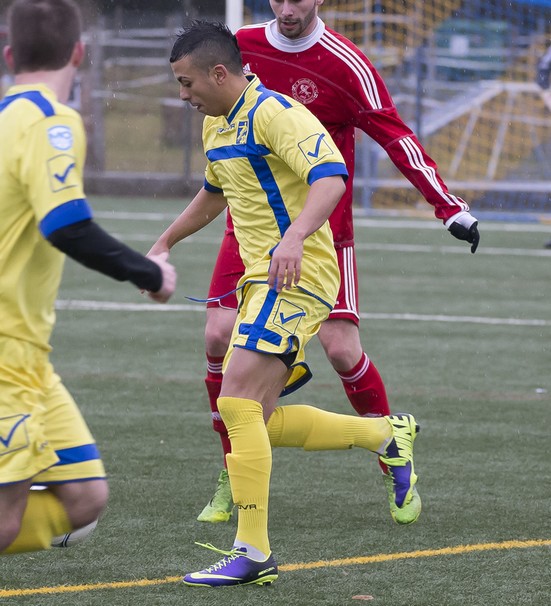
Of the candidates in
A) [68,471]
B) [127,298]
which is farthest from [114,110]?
[68,471]

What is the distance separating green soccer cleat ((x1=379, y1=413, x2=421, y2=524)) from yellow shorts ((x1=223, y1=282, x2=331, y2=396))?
0.91m

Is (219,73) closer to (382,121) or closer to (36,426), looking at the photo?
(382,121)

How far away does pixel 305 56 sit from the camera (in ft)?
17.7

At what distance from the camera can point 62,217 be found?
3146 millimetres

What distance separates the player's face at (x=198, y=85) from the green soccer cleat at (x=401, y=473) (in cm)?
152

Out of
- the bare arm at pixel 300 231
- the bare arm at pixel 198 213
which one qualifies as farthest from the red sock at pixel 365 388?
the bare arm at pixel 300 231

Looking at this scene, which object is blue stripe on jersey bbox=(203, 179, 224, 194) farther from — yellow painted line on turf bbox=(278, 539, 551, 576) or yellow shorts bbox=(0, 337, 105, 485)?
yellow shorts bbox=(0, 337, 105, 485)

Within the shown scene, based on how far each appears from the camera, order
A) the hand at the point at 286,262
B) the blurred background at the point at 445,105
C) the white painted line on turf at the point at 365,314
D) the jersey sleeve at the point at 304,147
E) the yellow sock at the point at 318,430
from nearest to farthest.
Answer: the hand at the point at 286,262 → the jersey sleeve at the point at 304,147 → the yellow sock at the point at 318,430 → the white painted line on turf at the point at 365,314 → the blurred background at the point at 445,105

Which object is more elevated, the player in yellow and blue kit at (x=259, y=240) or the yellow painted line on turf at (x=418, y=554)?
the player in yellow and blue kit at (x=259, y=240)

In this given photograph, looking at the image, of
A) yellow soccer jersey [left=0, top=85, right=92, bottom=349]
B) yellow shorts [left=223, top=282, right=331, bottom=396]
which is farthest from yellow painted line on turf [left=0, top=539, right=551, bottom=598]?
yellow soccer jersey [left=0, top=85, right=92, bottom=349]

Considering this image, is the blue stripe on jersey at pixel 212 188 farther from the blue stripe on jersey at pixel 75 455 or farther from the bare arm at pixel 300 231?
the blue stripe on jersey at pixel 75 455

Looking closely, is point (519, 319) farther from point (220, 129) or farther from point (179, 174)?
point (179, 174)

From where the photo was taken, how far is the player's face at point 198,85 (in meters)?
4.45

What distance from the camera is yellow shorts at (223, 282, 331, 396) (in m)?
4.30
